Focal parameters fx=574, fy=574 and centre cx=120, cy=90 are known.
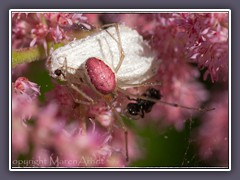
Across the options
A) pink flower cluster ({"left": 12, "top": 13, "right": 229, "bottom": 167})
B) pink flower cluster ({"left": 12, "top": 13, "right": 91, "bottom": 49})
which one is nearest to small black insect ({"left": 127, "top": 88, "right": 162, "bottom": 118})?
pink flower cluster ({"left": 12, "top": 13, "right": 229, "bottom": 167})

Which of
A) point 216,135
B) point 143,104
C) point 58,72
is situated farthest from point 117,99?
point 216,135

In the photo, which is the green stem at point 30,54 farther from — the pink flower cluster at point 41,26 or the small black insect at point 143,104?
the small black insect at point 143,104

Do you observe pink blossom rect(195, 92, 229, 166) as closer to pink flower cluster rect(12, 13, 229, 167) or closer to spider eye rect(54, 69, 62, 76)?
pink flower cluster rect(12, 13, 229, 167)

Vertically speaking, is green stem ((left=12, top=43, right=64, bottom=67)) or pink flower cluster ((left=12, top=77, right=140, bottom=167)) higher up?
green stem ((left=12, top=43, right=64, bottom=67))

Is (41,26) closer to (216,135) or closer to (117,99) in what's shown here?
(117,99)

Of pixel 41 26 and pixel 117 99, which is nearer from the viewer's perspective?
pixel 41 26

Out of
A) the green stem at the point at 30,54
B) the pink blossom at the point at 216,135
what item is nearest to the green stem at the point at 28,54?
the green stem at the point at 30,54
